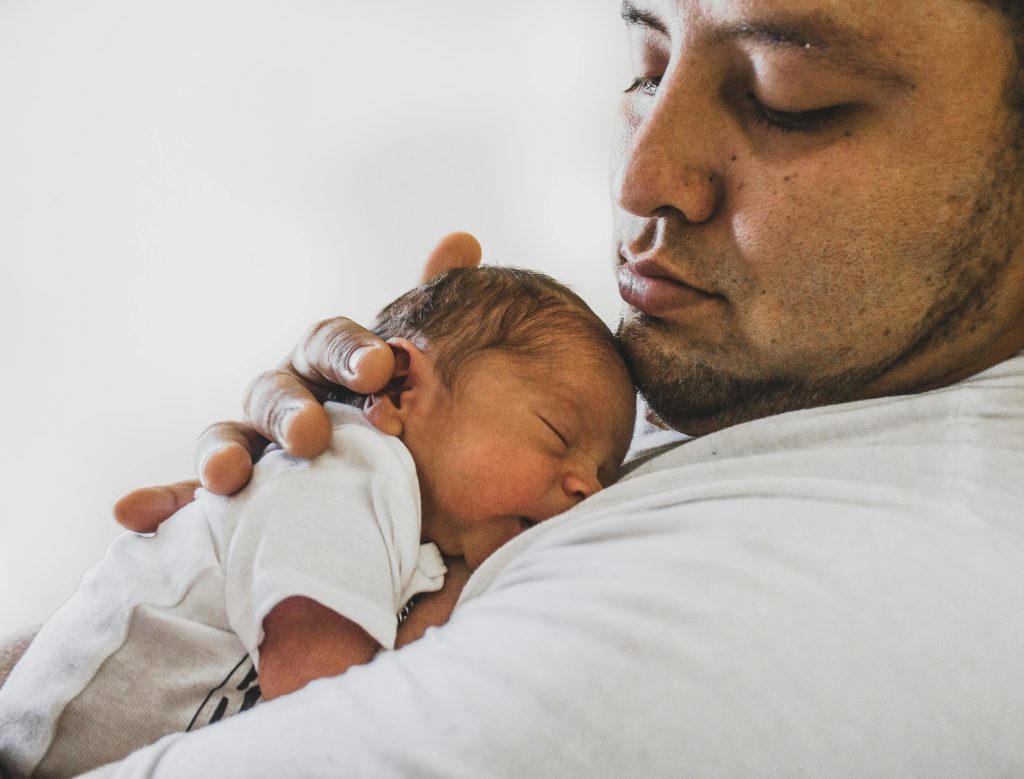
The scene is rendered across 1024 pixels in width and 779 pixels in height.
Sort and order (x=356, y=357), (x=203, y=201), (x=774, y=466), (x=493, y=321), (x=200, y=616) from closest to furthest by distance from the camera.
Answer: (x=774, y=466) → (x=200, y=616) → (x=356, y=357) → (x=493, y=321) → (x=203, y=201)

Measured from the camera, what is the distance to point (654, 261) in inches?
45.3

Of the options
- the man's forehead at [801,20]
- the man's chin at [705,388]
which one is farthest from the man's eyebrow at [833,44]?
the man's chin at [705,388]

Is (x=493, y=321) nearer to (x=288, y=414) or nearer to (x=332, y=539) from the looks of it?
(x=288, y=414)

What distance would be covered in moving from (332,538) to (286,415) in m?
0.22

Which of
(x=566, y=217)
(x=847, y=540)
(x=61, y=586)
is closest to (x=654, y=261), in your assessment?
(x=847, y=540)

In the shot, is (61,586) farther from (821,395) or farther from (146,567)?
(821,395)

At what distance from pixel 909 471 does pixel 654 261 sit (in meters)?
0.46

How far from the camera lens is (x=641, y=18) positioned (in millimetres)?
1179

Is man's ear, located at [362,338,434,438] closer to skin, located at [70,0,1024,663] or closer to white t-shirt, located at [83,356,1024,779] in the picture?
skin, located at [70,0,1024,663]

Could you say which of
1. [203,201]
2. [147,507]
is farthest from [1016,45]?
[203,201]

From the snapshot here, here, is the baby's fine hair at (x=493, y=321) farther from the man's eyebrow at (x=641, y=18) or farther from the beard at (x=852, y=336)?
the man's eyebrow at (x=641, y=18)

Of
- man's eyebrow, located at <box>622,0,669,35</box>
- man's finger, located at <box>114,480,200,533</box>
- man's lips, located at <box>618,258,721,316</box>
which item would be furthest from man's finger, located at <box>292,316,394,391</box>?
man's eyebrow, located at <box>622,0,669,35</box>

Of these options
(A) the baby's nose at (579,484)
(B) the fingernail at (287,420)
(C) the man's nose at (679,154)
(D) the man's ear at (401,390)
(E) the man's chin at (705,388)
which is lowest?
(A) the baby's nose at (579,484)

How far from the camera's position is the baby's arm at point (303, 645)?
35.3 inches
